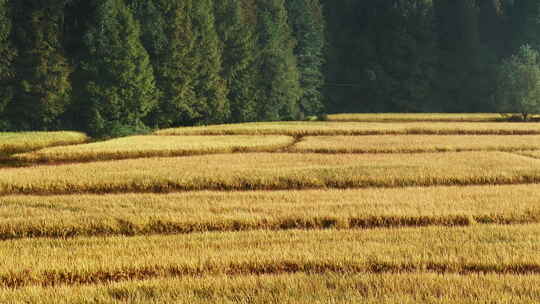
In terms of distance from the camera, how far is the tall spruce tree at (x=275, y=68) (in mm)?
72312

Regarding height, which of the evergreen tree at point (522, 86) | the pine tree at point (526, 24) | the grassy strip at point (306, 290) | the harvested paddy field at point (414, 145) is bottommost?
the harvested paddy field at point (414, 145)

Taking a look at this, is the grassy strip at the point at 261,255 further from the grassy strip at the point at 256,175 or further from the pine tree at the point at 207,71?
the pine tree at the point at 207,71

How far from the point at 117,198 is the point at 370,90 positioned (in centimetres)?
7614

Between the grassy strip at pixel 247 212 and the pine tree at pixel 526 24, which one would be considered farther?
the pine tree at pixel 526 24

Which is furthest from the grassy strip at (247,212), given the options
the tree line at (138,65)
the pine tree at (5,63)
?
the tree line at (138,65)

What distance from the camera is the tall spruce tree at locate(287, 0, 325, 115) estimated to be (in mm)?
84938

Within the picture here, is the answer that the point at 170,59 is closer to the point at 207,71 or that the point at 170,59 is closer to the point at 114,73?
the point at 207,71

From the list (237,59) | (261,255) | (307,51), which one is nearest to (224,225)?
(261,255)

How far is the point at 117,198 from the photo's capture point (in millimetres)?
18844

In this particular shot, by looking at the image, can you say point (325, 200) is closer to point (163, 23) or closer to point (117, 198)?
point (117, 198)

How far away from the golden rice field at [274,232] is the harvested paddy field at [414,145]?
6.11m

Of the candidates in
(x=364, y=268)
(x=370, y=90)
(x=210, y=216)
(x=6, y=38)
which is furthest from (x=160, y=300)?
(x=370, y=90)

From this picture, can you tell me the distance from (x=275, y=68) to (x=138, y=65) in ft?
81.7

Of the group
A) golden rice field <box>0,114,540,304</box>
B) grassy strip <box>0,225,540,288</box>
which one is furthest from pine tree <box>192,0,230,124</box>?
grassy strip <box>0,225,540,288</box>
